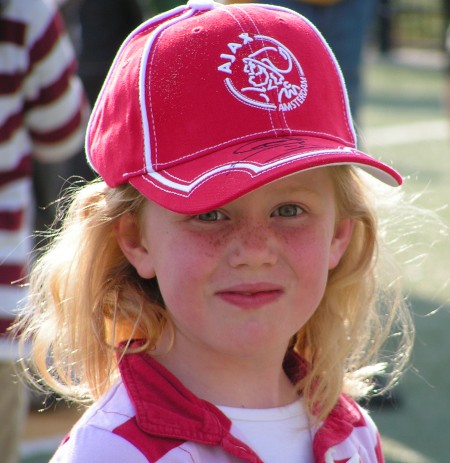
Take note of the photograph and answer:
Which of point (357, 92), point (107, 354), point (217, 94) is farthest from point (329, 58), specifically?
point (357, 92)

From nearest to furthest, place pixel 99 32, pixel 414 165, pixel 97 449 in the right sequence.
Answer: pixel 97 449 → pixel 99 32 → pixel 414 165

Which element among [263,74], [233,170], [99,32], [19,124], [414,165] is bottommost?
[414,165]

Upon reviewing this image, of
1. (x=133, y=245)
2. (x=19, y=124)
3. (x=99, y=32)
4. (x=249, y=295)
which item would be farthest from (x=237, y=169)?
(x=99, y=32)

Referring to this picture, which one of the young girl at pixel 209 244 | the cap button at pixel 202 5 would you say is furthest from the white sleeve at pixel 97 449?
the cap button at pixel 202 5

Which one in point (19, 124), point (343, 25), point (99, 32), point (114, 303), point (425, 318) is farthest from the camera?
point (99, 32)

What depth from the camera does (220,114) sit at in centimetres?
193

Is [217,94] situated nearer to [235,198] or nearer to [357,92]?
[235,198]

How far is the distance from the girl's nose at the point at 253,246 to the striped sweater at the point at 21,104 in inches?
50.7

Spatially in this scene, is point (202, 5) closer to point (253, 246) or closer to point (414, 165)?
point (253, 246)

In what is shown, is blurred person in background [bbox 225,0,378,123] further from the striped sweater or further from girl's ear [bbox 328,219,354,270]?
girl's ear [bbox 328,219,354,270]

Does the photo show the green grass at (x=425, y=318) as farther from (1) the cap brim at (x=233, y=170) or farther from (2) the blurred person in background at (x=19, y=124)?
(2) the blurred person in background at (x=19, y=124)

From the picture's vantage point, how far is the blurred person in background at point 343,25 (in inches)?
163

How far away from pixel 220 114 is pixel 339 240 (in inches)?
17.8

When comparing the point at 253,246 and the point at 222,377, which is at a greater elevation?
the point at 253,246
